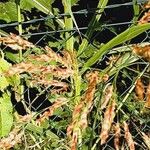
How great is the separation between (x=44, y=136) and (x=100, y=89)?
358mm

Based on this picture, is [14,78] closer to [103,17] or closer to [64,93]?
[64,93]

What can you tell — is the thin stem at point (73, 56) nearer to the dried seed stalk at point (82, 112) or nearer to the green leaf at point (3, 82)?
the dried seed stalk at point (82, 112)

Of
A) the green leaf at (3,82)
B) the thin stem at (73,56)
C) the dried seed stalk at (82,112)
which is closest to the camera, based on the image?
the dried seed stalk at (82,112)

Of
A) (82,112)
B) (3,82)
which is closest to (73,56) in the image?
(82,112)

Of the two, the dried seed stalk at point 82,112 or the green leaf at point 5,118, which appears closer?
the dried seed stalk at point 82,112

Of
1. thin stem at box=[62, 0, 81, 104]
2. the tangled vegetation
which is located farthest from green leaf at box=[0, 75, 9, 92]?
thin stem at box=[62, 0, 81, 104]

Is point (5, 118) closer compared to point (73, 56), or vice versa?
point (73, 56)

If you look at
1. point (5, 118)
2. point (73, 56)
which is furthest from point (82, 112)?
point (5, 118)

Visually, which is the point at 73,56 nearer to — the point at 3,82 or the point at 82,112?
the point at 82,112

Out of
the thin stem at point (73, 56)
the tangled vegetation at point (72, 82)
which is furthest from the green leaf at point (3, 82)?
the thin stem at point (73, 56)

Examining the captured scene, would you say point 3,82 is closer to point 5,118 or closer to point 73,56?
point 5,118

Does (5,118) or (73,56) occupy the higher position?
(73,56)

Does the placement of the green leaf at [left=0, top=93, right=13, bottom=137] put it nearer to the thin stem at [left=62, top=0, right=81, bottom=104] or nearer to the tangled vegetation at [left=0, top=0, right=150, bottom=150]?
the tangled vegetation at [left=0, top=0, right=150, bottom=150]

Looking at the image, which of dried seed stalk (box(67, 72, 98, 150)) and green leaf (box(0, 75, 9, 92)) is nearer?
dried seed stalk (box(67, 72, 98, 150))
